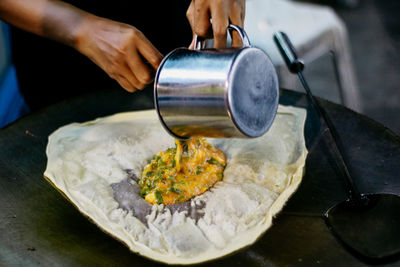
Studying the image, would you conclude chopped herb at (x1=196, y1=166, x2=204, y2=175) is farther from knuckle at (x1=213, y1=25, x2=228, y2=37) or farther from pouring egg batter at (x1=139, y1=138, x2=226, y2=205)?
knuckle at (x1=213, y1=25, x2=228, y2=37)

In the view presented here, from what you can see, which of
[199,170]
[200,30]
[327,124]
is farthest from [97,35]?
[327,124]

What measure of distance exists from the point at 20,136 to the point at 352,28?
433cm

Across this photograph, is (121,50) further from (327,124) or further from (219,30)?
(327,124)

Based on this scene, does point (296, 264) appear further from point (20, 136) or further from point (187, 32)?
point (187, 32)

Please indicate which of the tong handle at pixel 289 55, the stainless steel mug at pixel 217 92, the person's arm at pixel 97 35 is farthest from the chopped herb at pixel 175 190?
the tong handle at pixel 289 55

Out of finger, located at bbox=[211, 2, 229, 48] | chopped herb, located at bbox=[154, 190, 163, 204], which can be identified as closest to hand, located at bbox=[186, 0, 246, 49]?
finger, located at bbox=[211, 2, 229, 48]

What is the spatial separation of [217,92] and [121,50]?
1.37ft

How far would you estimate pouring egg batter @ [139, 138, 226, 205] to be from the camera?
1.34 m

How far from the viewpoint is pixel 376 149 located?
4.62ft

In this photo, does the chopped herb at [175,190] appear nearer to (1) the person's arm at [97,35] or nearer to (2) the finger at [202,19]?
(1) the person's arm at [97,35]

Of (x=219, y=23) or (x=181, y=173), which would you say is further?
(x=181, y=173)

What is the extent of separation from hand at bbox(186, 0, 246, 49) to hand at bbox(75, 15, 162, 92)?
0.51 feet

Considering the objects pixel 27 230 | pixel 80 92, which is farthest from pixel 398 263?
pixel 80 92

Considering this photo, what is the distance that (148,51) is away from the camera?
1271 millimetres
